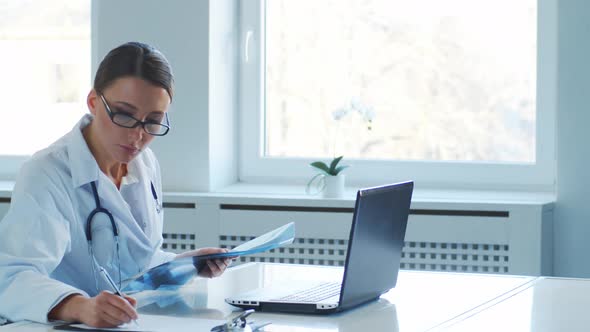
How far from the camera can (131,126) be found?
2.08m

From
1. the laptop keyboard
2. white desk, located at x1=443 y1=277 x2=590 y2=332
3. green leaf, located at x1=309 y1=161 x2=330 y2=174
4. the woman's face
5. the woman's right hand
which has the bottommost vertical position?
white desk, located at x1=443 y1=277 x2=590 y2=332

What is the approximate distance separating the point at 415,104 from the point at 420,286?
65.5 inches

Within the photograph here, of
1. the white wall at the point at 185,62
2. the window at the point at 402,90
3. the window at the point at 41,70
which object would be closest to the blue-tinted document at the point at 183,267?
the white wall at the point at 185,62

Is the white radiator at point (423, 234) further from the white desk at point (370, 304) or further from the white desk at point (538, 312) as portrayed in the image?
the white desk at point (538, 312)

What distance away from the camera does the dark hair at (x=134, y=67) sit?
2.10 metres

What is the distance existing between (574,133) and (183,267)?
1.78m

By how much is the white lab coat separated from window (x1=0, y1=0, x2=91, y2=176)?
1.79m

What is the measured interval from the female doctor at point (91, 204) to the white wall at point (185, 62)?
1434 mm

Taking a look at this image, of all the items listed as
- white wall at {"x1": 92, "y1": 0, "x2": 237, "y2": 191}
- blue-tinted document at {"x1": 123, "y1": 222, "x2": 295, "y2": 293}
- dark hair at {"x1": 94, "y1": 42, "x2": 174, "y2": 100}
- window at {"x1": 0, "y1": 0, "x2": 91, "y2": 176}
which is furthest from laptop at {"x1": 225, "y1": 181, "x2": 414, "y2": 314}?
window at {"x1": 0, "y1": 0, "x2": 91, "y2": 176}

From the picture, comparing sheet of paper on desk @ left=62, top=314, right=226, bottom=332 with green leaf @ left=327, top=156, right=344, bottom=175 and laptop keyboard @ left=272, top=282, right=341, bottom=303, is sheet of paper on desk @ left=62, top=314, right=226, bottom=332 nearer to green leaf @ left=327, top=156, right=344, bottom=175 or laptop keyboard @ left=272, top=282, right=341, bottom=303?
laptop keyboard @ left=272, top=282, right=341, bottom=303

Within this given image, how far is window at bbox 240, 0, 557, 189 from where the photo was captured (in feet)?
12.4

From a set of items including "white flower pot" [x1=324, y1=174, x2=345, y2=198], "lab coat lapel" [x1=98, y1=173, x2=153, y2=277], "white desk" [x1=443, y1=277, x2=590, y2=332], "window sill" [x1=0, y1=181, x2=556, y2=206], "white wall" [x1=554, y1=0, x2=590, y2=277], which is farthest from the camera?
"white flower pot" [x1=324, y1=174, x2=345, y2=198]

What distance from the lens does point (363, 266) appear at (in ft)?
6.48

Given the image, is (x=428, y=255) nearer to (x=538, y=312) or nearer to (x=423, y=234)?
(x=423, y=234)
